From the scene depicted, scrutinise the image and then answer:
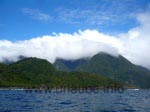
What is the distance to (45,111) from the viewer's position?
6956 cm

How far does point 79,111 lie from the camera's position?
7044 centimetres

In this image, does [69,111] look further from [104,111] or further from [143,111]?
[143,111]

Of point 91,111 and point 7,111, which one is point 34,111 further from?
point 91,111

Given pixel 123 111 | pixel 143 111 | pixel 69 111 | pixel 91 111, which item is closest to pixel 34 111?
pixel 69 111

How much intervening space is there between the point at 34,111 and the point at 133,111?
2378cm

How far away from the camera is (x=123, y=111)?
72.9 metres

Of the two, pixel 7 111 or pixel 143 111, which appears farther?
pixel 143 111

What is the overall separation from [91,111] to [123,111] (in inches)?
315

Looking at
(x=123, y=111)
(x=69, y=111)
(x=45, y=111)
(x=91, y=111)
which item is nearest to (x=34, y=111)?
(x=45, y=111)

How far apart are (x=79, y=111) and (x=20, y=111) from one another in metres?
13.6

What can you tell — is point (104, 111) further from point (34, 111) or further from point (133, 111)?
point (34, 111)

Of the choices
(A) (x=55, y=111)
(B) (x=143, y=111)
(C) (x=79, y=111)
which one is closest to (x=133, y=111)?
(B) (x=143, y=111)

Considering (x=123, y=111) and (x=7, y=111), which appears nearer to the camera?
(x=7, y=111)

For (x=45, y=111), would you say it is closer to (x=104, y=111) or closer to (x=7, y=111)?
(x=7, y=111)
